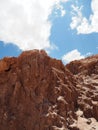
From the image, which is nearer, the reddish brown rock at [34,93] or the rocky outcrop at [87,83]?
the reddish brown rock at [34,93]

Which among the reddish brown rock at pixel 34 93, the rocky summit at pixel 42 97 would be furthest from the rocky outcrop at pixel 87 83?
the reddish brown rock at pixel 34 93

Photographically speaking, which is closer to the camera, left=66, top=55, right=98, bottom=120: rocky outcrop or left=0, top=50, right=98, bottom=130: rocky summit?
left=0, top=50, right=98, bottom=130: rocky summit

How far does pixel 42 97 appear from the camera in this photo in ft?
214

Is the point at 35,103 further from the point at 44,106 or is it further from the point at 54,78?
the point at 54,78

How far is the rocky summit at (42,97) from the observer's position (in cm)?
6326

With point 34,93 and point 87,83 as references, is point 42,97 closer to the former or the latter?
point 34,93

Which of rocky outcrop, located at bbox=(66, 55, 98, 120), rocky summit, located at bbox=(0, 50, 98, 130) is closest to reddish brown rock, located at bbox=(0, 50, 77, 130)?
rocky summit, located at bbox=(0, 50, 98, 130)

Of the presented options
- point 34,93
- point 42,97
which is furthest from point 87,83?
point 34,93

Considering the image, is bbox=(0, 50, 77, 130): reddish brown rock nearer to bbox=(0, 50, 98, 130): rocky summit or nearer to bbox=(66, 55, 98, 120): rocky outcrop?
bbox=(0, 50, 98, 130): rocky summit

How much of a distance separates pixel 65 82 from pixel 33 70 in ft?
25.3

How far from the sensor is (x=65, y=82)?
237 ft

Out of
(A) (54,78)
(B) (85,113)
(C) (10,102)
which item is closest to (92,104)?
(B) (85,113)

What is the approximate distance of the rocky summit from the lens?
208 ft

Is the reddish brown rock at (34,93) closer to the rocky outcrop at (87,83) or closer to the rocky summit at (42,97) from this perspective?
the rocky summit at (42,97)
